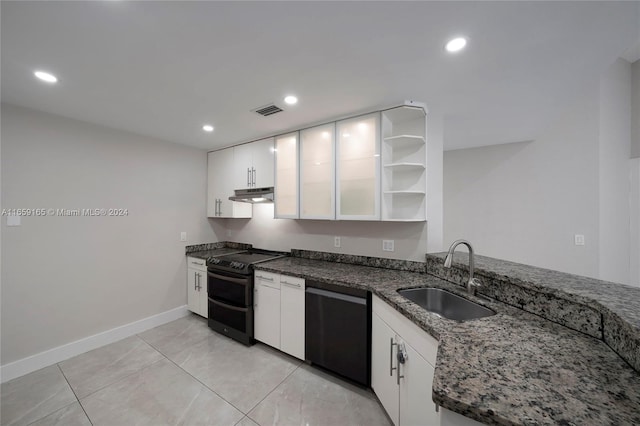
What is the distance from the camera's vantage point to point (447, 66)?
Result: 1453mm

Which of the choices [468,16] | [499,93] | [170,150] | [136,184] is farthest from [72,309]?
[499,93]

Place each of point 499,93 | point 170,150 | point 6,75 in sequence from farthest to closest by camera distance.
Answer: point 170,150, point 499,93, point 6,75

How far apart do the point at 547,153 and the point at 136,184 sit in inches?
206

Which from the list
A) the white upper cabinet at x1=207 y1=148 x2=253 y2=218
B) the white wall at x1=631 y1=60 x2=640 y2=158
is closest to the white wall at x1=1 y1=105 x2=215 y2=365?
the white upper cabinet at x1=207 y1=148 x2=253 y2=218

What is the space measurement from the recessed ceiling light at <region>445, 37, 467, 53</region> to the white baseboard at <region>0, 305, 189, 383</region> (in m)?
4.03

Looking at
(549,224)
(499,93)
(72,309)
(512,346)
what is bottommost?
(72,309)

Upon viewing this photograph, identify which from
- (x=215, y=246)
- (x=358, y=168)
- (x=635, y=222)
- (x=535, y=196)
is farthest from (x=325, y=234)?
(x=635, y=222)

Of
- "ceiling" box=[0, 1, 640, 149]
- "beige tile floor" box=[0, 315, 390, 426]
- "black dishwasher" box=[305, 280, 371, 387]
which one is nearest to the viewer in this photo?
"ceiling" box=[0, 1, 640, 149]

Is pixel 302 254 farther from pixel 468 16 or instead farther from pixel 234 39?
pixel 468 16

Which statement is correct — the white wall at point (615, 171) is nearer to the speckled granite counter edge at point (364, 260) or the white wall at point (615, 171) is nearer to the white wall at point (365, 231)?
the white wall at point (365, 231)

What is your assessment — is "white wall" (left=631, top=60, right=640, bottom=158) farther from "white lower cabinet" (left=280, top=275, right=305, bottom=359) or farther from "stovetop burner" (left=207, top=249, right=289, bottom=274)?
"stovetop burner" (left=207, top=249, right=289, bottom=274)

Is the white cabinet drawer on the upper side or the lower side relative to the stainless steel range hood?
lower

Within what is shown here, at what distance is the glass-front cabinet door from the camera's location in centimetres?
208

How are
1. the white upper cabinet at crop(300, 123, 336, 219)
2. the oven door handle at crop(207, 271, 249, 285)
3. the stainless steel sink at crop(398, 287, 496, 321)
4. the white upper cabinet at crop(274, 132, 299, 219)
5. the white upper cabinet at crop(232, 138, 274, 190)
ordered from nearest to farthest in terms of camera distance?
1. the stainless steel sink at crop(398, 287, 496, 321)
2. the white upper cabinet at crop(300, 123, 336, 219)
3. the oven door handle at crop(207, 271, 249, 285)
4. the white upper cabinet at crop(274, 132, 299, 219)
5. the white upper cabinet at crop(232, 138, 274, 190)
